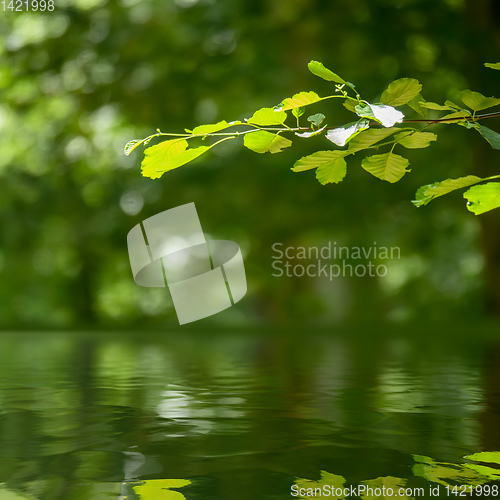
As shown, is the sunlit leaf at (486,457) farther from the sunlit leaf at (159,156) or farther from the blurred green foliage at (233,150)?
the blurred green foliage at (233,150)

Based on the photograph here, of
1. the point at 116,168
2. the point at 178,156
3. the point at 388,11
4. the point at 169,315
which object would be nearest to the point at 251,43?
Result: the point at 388,11

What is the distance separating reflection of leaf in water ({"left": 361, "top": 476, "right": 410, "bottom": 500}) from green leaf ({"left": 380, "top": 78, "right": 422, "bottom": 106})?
0.58 metres

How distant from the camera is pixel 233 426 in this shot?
2.09 m

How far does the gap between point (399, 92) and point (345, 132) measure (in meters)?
0.10

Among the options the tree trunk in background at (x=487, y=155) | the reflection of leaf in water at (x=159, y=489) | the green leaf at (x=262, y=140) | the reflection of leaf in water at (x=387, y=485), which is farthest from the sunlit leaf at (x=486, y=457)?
the tree trunk in background at (x=487, y=155)

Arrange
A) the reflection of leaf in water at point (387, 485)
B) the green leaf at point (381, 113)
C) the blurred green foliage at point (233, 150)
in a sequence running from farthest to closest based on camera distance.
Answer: the blurred green foliage at point (233, 150), the reflection of leaf in water at point (387, 485), the green leaf at point (381, 113)

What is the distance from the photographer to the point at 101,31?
1111 cm

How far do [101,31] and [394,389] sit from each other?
9095 millimetres

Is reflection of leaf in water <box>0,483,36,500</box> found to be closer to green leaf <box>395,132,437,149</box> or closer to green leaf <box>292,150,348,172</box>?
green leaf <box>292,150,348,172</box>

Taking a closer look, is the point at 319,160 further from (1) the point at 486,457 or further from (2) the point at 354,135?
(1) the point at 486,457

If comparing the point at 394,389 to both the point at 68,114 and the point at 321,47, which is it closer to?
the point at 321,47

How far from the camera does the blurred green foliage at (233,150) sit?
30.6 feet

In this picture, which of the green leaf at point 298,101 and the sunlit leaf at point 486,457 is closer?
the green leaf at point 298,101

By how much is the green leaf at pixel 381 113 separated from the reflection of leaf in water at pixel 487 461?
70 cm
